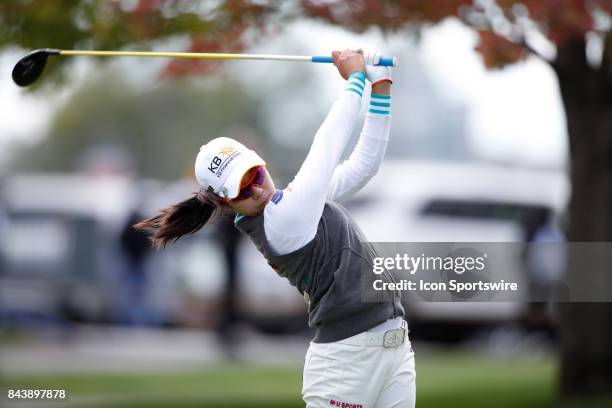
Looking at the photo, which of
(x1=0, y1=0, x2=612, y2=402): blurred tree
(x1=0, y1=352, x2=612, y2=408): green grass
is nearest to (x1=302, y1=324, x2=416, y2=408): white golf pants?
(x1=0, y1=0, x2=612, y2=402): blurred tree

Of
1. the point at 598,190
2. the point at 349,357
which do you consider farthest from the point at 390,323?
the point at 598,190

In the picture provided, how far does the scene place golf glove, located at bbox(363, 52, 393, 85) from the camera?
470 centimetres

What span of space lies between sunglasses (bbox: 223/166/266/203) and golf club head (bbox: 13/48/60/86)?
153 cm

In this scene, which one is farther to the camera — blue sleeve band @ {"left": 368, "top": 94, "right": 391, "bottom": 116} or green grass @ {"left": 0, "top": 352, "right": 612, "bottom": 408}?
green grass @ {"left": 0, "top": 352, "right": 612, "bottom": 408}

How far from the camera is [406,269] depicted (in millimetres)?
5227

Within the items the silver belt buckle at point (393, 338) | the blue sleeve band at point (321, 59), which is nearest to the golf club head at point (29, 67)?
the blue sleeve band at point (321, 59)

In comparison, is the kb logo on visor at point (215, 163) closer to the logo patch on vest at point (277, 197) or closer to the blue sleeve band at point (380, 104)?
the logo patch on vest at point (277, 197)

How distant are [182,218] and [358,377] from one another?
104 centimetres

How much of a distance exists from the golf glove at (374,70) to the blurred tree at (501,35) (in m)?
2.73

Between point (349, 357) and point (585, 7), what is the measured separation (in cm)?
378

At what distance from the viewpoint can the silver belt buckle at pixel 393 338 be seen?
462cm

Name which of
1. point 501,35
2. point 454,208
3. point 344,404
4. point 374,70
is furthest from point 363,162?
point 454,208

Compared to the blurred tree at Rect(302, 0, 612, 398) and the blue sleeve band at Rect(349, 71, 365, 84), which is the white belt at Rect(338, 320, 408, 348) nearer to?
the blue sleeve band at Rect(349, 71, 365, 84)

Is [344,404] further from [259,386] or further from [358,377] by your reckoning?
[259,386]
